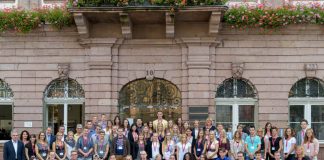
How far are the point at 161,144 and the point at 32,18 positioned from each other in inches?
269

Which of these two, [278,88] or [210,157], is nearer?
[210,157]

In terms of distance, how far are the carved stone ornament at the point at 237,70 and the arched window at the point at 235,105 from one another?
0.36 meters

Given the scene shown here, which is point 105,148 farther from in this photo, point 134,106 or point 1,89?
point 1,89

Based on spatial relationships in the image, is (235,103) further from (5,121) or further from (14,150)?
(5,121)

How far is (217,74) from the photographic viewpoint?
2058 centimetres

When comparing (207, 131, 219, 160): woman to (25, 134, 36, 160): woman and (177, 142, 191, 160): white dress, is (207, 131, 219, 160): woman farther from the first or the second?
(25, 134, 36, 160): woman

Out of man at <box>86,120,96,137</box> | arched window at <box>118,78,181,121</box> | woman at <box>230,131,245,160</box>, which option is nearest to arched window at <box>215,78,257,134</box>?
arched window at <box>118,78,181,121</box>

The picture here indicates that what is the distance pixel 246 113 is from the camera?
20.8m

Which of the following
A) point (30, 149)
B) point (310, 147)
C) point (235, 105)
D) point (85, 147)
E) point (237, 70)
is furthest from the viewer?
point (235, 105)

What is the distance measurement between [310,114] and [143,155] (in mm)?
7833

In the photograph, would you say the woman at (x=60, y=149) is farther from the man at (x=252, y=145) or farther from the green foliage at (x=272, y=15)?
the green foliage at (x=272, y=15)

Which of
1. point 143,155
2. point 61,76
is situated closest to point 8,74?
point 61,76

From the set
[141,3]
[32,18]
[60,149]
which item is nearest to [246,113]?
[141,3]

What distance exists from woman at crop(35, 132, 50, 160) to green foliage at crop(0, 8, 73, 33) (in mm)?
5186
